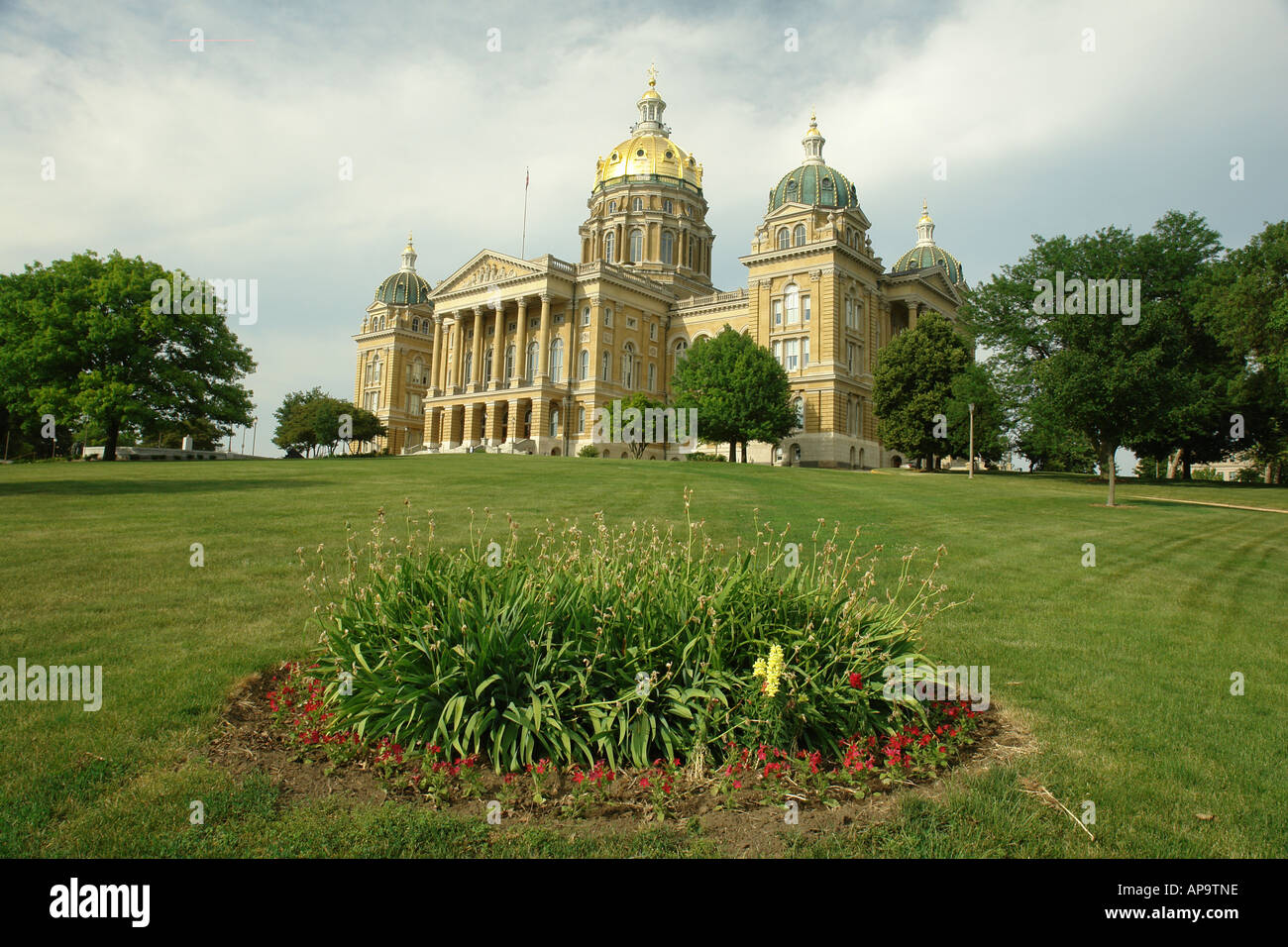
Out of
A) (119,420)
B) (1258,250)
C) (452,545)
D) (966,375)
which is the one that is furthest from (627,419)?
(452,545)

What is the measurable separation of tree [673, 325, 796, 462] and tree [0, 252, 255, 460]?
31.4 m

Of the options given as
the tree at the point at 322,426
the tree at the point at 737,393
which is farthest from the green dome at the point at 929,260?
the tree at the point at 322,426

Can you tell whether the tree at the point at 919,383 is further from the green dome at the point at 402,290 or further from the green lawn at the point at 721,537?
the green dome at the point at 402,290

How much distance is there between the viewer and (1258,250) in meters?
37.2

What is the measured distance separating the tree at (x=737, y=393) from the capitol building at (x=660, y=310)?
279 inches

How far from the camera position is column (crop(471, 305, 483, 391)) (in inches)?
2936

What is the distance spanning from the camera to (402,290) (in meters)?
100

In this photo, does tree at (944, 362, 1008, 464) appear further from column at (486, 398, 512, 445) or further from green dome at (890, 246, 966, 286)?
column at (486, 398, 512, 445)

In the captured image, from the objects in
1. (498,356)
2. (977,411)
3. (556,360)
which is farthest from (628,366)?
(977,411)

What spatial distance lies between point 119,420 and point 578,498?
35.1 m

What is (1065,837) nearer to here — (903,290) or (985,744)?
(985,744)

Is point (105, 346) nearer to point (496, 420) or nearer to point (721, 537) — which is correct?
point (496, 420)

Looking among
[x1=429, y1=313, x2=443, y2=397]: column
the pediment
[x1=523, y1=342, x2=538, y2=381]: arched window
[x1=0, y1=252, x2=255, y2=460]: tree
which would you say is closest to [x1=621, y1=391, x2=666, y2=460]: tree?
[x1=523, y1=342, x2=538, y2=381]: arched window
